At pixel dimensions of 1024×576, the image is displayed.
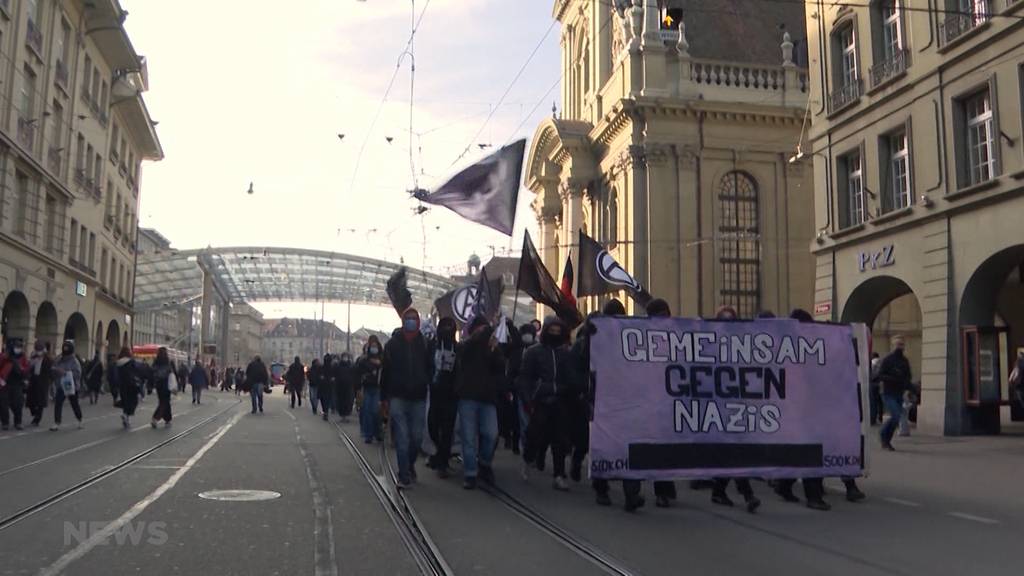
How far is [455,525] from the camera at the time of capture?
690cm

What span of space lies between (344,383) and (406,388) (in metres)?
12.9

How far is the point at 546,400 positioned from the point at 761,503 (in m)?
2.29

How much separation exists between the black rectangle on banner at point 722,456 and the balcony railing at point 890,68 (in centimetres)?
1271

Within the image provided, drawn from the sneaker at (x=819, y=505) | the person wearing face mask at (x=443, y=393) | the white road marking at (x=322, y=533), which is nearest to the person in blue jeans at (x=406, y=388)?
the person wearing face mask at (x=443, y=393)

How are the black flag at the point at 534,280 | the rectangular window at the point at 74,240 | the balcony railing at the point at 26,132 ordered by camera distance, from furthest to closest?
1. the rectangular window at the point at 74,240
2. the balcony railing at the point at 26,132
3. the black flag at the point at 534,280

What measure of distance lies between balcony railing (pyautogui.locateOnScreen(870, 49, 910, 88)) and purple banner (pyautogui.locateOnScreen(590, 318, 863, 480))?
39.1 feet

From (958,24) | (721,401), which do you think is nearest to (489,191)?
(721,401)

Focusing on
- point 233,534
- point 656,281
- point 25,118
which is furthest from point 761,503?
point 25,118

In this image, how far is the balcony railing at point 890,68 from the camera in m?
18.1

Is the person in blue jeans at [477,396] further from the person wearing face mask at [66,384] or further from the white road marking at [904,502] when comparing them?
the person wearing face mask at [66,384]

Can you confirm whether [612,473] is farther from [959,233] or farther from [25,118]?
[25,118]

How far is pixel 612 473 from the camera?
7688 mm

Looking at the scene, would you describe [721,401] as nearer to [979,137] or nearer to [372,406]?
[372,406]

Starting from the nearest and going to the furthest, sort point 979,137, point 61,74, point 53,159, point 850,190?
point 979,137 < point 850,190 < point 53,159 < point 61,74
